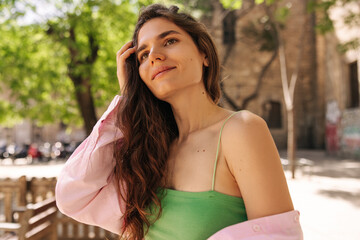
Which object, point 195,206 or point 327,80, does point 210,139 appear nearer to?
point 195,206

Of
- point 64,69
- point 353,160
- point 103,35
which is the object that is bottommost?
point 353,160

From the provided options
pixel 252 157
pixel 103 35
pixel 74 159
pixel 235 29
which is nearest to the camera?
pixel 252 157

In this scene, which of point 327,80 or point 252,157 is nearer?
point 252,157

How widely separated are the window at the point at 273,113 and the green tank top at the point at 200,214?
19.6 meters

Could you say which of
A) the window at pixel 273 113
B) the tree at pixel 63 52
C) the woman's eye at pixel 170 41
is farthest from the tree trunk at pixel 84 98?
the window at pixel 273 113

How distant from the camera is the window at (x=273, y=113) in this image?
2014 centimetres

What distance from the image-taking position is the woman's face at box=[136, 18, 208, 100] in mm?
1317

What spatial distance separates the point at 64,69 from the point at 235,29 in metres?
13.2

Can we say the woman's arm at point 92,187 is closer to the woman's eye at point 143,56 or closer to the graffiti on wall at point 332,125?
the woman's eye at point 143,56

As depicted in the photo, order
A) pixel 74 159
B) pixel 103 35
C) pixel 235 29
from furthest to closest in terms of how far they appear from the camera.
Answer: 1. pixel 235 29
2. pixel 103 35
3. pixel 74 159

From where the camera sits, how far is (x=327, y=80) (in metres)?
16.3

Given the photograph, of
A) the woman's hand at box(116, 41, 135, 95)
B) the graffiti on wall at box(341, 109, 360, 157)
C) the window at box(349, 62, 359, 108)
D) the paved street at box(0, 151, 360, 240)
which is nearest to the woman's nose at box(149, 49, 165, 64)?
the woman's hand at box(116, 41, 135, 95)

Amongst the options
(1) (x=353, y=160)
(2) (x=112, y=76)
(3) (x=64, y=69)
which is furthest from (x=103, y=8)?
(1) (x=353, y=160)

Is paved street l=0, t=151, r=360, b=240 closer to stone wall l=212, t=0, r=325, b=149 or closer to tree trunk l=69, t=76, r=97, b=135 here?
tree trunk l=69, t=76, r=97, b=135
